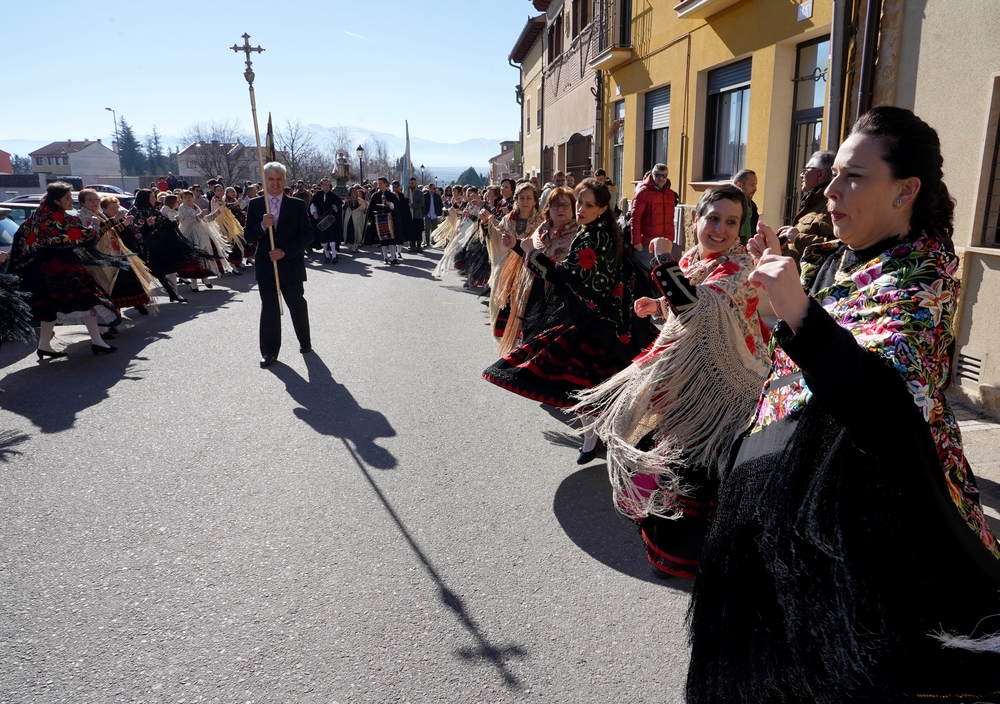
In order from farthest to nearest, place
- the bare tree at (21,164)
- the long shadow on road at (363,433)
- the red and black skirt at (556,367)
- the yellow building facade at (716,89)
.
Answer: the bare tree at (21,164), the yellow building facade at (716,89), the red and black skirt at (556,367), the long shadow on road at (363,433)

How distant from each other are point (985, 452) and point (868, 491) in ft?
12.2

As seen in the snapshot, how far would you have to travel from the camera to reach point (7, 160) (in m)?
77.1

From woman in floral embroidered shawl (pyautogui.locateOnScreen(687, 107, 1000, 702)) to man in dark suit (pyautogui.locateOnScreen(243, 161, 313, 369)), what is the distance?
231 inches

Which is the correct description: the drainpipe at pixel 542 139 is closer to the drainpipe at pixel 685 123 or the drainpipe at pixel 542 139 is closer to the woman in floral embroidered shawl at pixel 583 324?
the drainpipe at pixel 685 123

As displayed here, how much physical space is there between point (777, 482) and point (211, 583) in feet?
8.24

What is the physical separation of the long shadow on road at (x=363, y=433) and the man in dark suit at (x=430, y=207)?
13.1 meters

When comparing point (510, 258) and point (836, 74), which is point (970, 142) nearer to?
point (836, 74)

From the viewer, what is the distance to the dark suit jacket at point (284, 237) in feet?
23.4

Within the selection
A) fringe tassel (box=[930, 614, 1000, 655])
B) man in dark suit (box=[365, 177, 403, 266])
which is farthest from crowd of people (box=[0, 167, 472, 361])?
fringe tassel (box=[930, 614, 1000, 655])

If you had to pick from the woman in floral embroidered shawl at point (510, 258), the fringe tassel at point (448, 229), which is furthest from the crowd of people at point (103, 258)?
the fringe tassel at point (448, 229)

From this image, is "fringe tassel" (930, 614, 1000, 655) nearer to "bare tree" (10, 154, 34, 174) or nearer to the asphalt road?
the asphalt road

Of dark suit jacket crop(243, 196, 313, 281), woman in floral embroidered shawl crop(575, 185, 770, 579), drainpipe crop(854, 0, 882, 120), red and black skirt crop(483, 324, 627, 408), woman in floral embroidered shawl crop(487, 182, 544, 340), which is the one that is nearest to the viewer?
woman in floral embroidered shawl crop(575, 185, 770, 579)

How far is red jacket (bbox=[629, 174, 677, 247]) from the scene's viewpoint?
9570 millimetres

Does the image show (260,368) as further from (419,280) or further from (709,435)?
(419,280)
